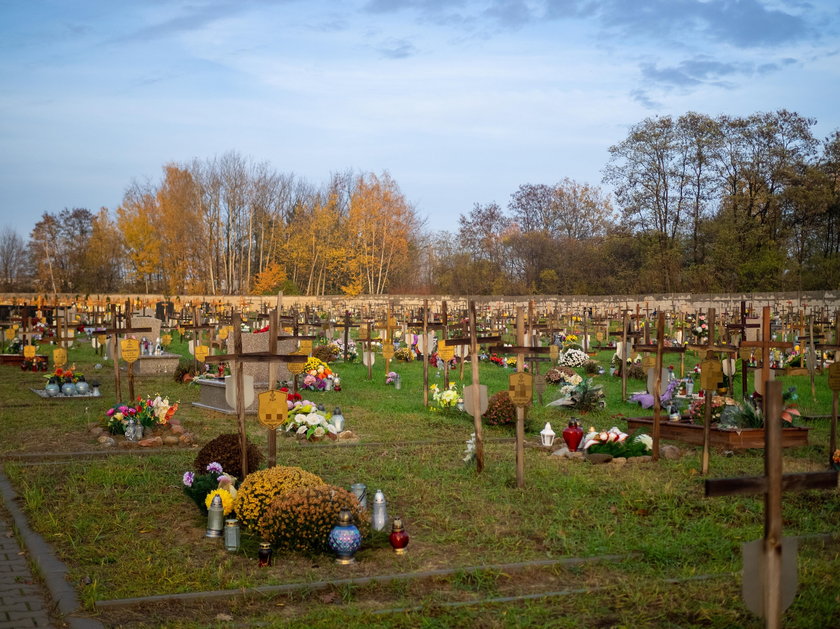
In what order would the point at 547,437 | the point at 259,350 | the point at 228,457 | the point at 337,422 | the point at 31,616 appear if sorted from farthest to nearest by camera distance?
the point at 259,350 → the point at 337,422 → the point at 547,437 → the point at 228,457 → the point at 31,616

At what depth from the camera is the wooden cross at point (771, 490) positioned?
4.35 meters

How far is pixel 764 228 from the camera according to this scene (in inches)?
2036

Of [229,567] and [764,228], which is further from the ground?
[764,228]

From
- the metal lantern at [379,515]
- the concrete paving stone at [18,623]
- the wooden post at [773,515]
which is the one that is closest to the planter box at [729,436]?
the metal lantern at [379,515]

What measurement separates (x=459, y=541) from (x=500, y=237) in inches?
2379

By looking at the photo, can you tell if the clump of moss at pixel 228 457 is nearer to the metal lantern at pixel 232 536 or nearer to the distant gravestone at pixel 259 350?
the metal lantern at pixel 232 536

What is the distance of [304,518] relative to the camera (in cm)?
696

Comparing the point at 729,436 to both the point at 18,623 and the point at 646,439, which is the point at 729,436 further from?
the point at 18,623

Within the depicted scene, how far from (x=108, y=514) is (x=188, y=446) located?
13.4 feet

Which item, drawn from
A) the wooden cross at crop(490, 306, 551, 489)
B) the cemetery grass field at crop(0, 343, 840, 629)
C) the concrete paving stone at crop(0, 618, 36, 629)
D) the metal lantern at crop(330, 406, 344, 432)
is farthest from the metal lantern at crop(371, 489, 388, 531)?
the metal lantern at crop(330, 406, 344, 432)

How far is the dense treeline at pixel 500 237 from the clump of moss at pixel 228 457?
4240 centimetres

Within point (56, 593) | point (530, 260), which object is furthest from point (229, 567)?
point (530, 260)

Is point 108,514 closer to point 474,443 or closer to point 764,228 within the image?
point 474,443

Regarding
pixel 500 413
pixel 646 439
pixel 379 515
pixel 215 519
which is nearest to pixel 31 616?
pixel 215 519
